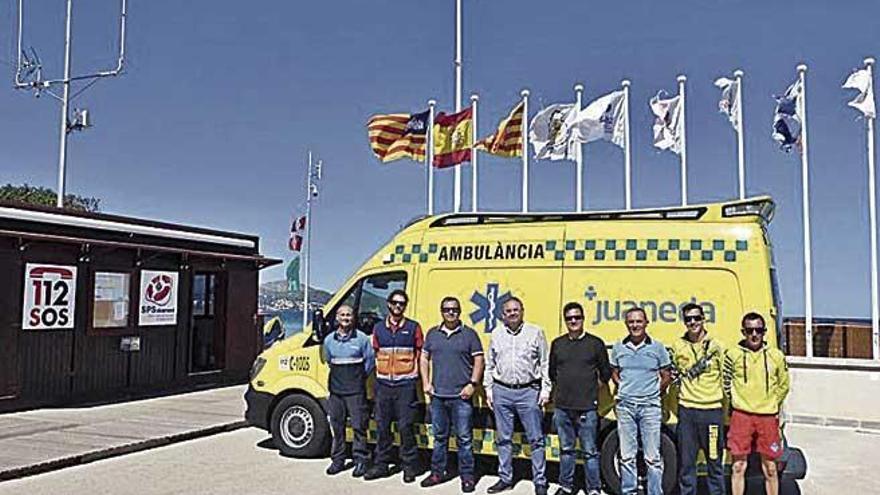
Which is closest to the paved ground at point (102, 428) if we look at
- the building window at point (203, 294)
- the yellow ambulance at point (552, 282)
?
→ the yellow ambulance at point (552, 282)

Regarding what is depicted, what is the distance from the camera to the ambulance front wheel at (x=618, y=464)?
7.75 meters

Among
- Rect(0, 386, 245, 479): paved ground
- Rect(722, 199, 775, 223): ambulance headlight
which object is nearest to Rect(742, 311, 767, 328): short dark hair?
Rect(722, 199, 775, 223): ambulance headlight

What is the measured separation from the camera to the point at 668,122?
19969mm

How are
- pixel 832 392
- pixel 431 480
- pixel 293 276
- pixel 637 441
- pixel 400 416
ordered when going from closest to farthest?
Answer: 1. pixel 637 441
2. pixel 431 480
3. pixel 400 416
4. pixel 832 392
5. pixel 293 276

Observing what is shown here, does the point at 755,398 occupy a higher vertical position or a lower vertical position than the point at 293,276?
lower

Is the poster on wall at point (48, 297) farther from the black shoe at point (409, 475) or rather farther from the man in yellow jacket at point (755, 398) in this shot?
the man in yellow jacket at point (755, 398)

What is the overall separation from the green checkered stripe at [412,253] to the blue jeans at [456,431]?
161 cm

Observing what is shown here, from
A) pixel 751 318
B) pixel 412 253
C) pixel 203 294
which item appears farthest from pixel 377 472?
pixel 203 294

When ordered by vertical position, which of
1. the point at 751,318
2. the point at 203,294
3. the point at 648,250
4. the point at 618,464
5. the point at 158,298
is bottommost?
the point at 618,464

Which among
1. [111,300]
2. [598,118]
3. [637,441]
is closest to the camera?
[637,441]

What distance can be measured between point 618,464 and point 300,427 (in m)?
3.62

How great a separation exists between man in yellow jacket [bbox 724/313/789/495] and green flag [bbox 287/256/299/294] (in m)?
22.7

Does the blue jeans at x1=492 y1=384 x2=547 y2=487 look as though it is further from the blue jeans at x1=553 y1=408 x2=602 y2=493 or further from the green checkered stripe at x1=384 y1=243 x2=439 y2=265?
the green checkered stripe at x1=384 y1=243 x2=439 y2=265

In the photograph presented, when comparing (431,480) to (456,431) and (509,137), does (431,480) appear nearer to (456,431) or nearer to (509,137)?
(456,431)
